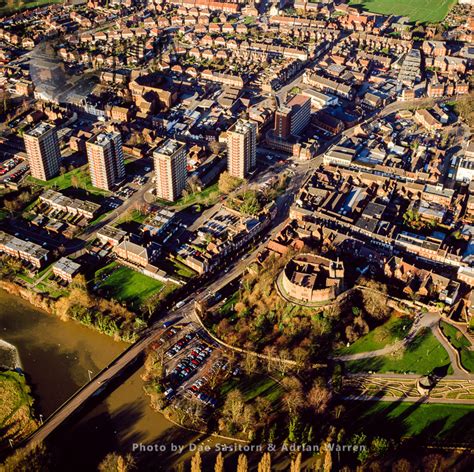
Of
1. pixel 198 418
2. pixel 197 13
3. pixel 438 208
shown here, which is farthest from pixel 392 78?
pixel 198 418

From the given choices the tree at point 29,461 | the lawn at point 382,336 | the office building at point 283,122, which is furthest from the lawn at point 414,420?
the office building at point 283,122

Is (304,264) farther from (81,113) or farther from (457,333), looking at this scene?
(81,113)

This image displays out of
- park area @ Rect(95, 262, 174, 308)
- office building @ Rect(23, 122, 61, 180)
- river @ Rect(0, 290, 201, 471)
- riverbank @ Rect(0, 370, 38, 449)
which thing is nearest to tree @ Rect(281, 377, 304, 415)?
river @ Rect(0, 290, 201, 471)

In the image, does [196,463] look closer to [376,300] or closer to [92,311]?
[92,311]

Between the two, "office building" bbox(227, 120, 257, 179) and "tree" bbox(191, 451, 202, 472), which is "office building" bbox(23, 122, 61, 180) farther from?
"tree" bbox(191, 451, 202, 472)

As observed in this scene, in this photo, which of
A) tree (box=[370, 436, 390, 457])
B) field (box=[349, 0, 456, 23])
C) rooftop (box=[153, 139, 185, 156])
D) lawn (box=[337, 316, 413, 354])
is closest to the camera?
tree (box=[370, 436, 390, 457])

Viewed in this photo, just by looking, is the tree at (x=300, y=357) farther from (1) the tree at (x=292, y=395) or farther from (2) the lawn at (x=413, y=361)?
(2) the lawn at (x=413, y=361)
